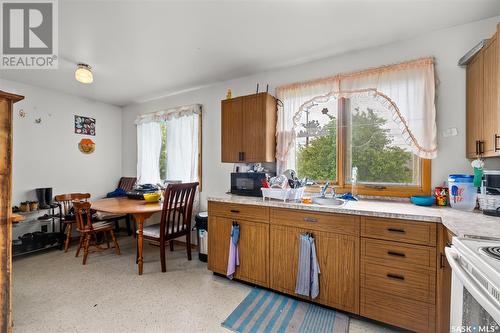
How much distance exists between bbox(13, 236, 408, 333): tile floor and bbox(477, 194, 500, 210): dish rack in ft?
3.76

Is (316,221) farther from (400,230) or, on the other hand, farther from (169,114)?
(169,114)

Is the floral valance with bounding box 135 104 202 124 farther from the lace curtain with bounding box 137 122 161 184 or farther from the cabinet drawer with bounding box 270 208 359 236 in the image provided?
the cabinet drawer with bounding box 270 208 359 236

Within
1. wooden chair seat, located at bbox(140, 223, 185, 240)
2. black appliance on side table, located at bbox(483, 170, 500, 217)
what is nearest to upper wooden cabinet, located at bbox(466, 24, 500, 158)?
black appliance on side table, located at bbox(483, 170, 500, 217)

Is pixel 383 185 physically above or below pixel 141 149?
below

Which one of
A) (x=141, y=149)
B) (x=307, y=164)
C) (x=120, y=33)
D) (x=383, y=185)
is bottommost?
(x=383, y=185)

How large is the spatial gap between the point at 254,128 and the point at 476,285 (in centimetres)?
214

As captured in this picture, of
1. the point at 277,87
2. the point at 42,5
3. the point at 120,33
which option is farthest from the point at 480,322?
the point at 42,5

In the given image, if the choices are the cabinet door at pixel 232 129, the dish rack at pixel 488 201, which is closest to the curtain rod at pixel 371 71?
the cabinet door at pixel 232 129

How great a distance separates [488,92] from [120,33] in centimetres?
302

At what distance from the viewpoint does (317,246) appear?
6.08ft

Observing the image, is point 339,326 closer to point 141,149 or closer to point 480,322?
point 480,322

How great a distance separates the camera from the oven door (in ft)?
2.35

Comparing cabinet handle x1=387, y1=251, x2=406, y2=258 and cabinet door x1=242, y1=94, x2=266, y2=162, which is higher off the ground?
cabinet door x1=242, y1=94, x2=266, y2=162

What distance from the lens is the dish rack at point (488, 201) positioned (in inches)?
59.5
